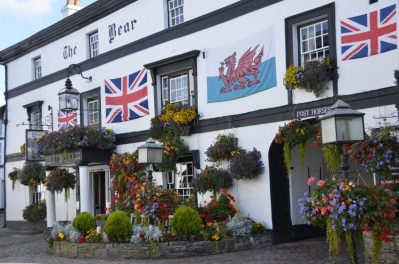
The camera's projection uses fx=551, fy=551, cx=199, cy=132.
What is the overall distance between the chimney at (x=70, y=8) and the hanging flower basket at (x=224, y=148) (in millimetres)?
11382

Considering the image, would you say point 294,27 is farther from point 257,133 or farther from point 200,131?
point 200,131

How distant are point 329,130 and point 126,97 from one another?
34.7ft

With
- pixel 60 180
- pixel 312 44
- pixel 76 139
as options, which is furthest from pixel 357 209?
pixel 60 180

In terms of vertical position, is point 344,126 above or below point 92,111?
below

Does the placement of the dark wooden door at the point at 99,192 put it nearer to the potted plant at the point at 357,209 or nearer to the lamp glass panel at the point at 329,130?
the lamp glass panel at the point at 329,130

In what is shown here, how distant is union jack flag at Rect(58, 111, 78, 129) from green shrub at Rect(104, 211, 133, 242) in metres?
7.86

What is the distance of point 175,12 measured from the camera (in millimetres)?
16219

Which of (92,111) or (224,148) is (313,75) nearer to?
(224,148)

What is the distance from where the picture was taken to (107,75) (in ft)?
60.3

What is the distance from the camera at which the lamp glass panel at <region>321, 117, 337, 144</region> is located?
25.6ft

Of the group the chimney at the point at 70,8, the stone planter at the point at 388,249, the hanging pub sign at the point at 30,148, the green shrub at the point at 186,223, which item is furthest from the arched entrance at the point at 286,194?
the chimney at the point at 70,8

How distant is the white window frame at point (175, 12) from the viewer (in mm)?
15984

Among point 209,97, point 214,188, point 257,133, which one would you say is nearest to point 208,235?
point 214,188

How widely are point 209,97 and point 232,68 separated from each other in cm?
111
